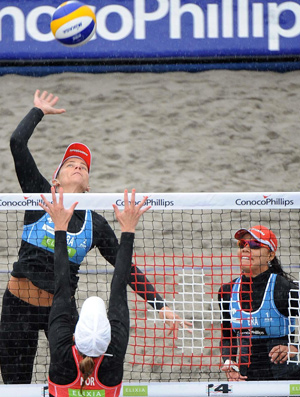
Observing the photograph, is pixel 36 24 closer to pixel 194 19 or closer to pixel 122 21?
pixel 122 21

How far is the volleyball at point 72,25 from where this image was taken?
6336mm

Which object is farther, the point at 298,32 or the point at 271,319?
the point at 298,32

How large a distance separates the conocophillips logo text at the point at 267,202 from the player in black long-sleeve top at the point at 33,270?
750 millimetres

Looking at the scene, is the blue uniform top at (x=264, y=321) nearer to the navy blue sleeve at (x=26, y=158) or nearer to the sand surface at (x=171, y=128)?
the navy blue sleeve at (x=26, y=158)

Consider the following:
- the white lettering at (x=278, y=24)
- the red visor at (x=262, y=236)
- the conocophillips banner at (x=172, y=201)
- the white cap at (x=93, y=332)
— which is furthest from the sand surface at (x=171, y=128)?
the white cap at (x=93, y=332)

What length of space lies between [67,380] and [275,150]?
5.25 m

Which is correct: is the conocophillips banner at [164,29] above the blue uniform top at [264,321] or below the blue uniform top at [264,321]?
above

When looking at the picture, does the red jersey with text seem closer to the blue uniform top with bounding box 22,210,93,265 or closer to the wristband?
the blue uniform top with bounding box 22,210,93,265

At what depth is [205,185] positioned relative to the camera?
26.5ft

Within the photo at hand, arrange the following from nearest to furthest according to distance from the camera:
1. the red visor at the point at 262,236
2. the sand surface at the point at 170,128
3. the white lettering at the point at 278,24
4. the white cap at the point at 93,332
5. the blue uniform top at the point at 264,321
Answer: the white cap at the point at 93,332 → the blue uniform top at the point at 264,321 → the red visor at the point at 262,236 → the sand surface at the point at 170,128 → the white lettering at the point at 278,24

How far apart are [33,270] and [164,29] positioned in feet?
16.4

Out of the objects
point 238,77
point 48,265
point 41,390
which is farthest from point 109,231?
point 238,77

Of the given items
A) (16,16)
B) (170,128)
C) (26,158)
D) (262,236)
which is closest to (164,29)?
(170,128)

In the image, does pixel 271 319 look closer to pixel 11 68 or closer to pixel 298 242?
pixel 298 242
